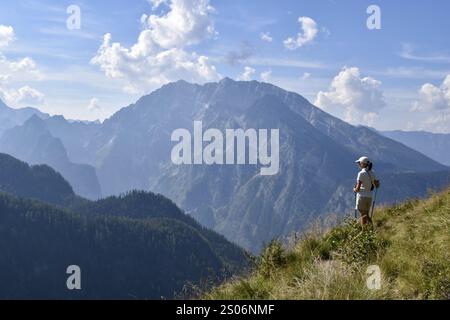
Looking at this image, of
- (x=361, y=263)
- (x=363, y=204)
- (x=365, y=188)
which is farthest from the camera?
(x=365, y=188)

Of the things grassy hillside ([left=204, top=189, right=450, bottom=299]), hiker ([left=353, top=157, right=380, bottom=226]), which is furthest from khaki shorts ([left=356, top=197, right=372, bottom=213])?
grassy hillside ([left=204, top=189, right=450, bottom=299])

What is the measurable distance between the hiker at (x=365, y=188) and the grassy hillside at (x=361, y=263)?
0.63 m

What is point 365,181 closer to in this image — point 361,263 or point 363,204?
point 363,204

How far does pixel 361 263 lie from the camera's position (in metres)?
10.3

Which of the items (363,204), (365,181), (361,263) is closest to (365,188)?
(365,181)

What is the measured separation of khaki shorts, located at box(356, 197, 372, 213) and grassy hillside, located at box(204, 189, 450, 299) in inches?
24.6

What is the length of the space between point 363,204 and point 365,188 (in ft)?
2.16

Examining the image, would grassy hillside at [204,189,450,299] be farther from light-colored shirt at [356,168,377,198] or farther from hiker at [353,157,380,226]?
light-colored shirt at [356,168,377,198]

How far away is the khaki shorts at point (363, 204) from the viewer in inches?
595

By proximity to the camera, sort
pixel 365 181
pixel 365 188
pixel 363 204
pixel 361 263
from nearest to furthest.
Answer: pixel 361 263 → pixel 363 204 → pixel 365 188 → pixel 365 181

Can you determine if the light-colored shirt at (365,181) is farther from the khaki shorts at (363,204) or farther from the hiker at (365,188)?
the khaki shorts at (363,204)

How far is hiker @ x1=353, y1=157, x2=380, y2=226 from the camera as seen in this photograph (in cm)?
1512
